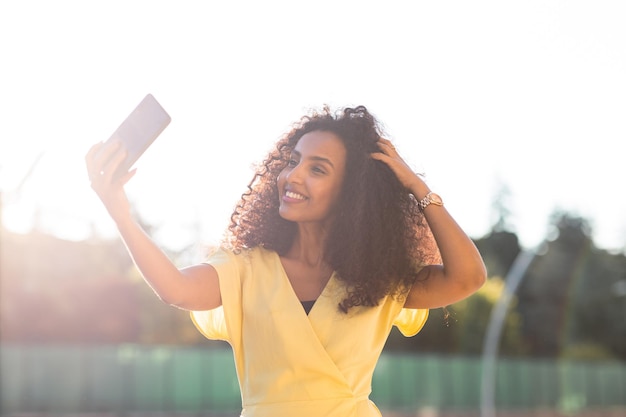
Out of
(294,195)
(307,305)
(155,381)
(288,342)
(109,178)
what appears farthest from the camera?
(155,381)

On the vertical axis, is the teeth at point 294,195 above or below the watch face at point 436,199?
below

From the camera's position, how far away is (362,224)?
3.25 meters

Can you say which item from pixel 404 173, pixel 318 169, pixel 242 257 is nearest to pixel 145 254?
pixel 242 257

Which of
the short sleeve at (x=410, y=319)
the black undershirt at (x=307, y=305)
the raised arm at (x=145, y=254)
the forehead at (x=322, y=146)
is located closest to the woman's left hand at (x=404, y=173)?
the forehead at (x=322, y=146)

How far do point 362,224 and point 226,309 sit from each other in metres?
0.53

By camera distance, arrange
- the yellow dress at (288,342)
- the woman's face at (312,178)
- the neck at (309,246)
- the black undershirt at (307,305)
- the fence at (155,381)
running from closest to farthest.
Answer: the yellow dress at (288,342)
the black undershirt at (307,305)
the woman's face at (312,178)
the neck at (309,246)
the fence at (155,381)

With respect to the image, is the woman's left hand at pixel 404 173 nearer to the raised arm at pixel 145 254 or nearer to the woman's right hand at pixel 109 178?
the raised arm at pixel 145 254

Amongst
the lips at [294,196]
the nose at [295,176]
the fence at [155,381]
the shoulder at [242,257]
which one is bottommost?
the fence at [155,381]

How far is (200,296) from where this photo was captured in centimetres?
295

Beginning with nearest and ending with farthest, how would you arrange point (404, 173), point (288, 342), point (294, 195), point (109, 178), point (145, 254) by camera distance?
point (109, 178)
point (145, 254)
point (288, 342)
point (294, 195)
point (404, 173)

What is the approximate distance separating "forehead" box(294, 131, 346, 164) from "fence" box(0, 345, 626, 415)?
26.7 metres

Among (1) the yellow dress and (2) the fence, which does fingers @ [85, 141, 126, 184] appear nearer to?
(1) the yellow dress

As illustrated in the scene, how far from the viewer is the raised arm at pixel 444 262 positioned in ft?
10.4

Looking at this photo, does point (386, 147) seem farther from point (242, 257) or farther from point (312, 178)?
point (242, 257)
